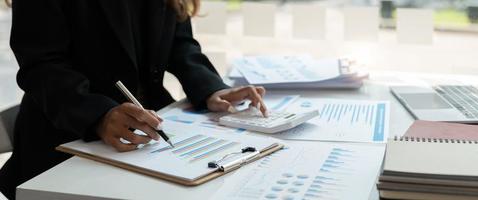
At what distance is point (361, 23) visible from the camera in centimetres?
194

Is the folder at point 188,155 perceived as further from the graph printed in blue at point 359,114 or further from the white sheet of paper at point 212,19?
the white sheet of paper at point 212,19

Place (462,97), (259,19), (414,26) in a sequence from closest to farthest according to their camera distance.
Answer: (462,97) → (414,26) → (259,19)

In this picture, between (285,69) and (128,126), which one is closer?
A: (128,126)

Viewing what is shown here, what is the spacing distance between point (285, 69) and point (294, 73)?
0.14 feet

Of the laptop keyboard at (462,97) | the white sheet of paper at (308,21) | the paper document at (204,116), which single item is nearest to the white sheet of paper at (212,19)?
the white sheet of paper at (308,21)

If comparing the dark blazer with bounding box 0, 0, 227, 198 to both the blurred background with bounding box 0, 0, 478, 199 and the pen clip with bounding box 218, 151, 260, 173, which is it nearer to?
the pen clip with bounding box 218, 151, 260, 173

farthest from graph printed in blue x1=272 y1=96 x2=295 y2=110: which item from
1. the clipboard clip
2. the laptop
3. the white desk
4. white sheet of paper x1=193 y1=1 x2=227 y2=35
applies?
white sheet of paper x1=193 y1=1 x2=227 y2=35

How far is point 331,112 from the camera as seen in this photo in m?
1.31

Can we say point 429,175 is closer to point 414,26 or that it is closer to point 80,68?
point 80,68

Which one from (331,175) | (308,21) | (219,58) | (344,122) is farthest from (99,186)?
(219,58)

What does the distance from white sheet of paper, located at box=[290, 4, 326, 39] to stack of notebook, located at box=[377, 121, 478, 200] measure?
44.2 inches

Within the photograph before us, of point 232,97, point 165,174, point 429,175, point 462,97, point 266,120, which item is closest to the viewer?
point 429,175

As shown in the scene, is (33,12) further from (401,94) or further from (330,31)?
(330,31)

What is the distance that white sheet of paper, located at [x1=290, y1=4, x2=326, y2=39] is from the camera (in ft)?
6.47
